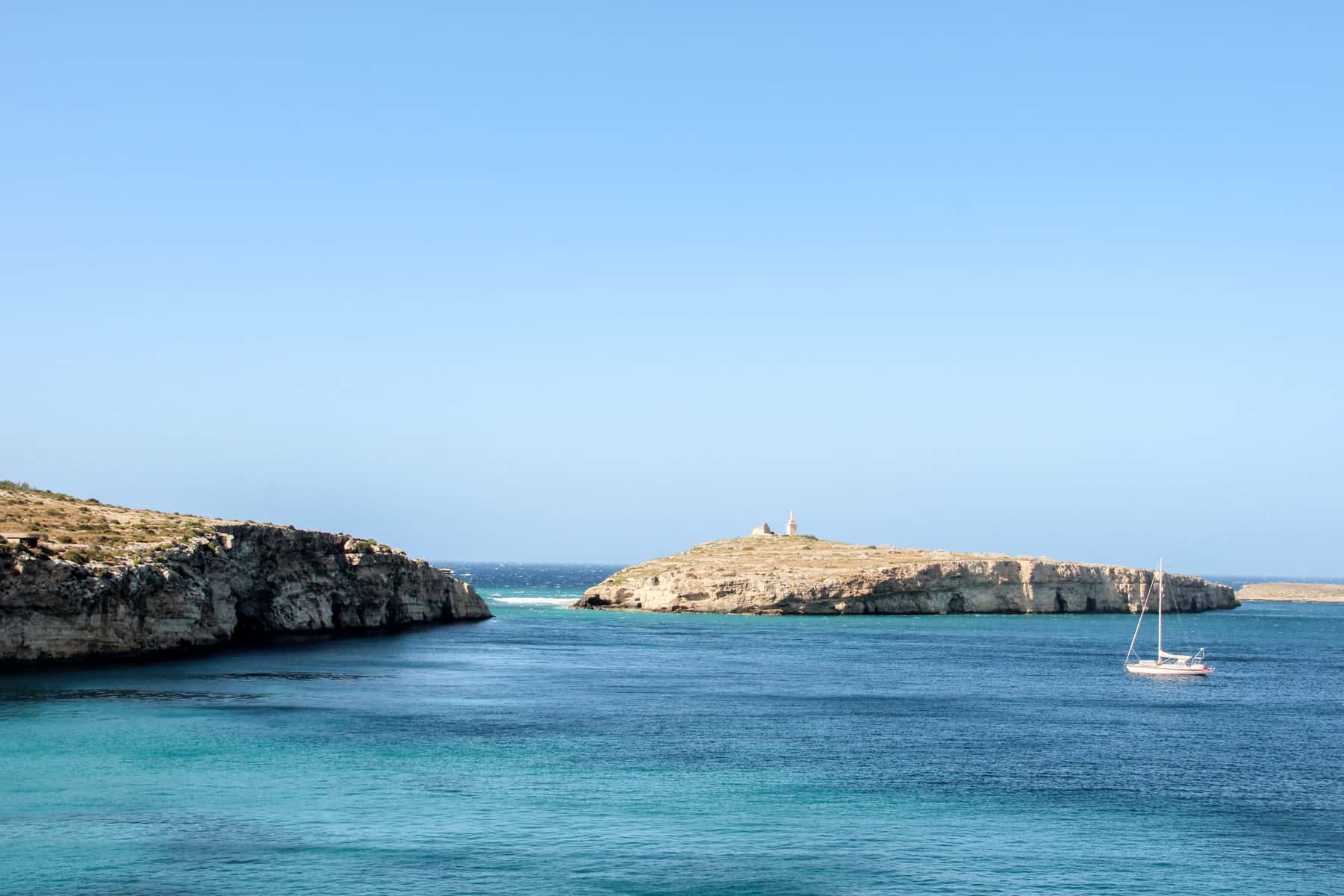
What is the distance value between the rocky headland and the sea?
476cm

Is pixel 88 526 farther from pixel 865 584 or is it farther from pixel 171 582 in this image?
pixel 865 584

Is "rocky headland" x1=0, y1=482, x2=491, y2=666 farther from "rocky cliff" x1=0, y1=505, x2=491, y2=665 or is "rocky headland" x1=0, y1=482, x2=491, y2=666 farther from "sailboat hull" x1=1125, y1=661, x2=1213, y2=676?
"sailboat hull" x1=1125, y1=661, x2=1213, y2=676

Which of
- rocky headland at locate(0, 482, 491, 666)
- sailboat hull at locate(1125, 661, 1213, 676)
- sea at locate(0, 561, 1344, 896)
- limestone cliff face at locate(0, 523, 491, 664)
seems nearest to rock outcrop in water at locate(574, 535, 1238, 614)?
limestone cliff face at locate(0, 523, 491, 664)

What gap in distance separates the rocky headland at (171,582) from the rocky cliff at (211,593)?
0.29 ft

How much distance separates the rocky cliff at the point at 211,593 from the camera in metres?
71.6

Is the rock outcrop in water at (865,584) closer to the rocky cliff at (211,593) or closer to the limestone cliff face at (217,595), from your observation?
the limestone cliff face at (217,595)

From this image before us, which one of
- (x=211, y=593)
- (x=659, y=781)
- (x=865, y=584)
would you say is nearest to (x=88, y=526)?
(x=211, y=593)

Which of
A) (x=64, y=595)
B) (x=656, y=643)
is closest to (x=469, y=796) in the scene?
(x=64, y=595)

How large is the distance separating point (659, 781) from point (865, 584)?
11638 centimetres

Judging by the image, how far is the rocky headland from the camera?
71.9 m

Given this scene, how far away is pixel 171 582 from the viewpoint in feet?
270

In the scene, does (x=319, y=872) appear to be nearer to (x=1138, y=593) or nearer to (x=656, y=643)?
(x=656, y=643)

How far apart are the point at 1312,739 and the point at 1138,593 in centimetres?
12777

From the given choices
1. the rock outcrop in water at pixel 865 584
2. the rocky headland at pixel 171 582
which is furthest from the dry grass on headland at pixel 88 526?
the rock outcrop in water at pixel 865 584
